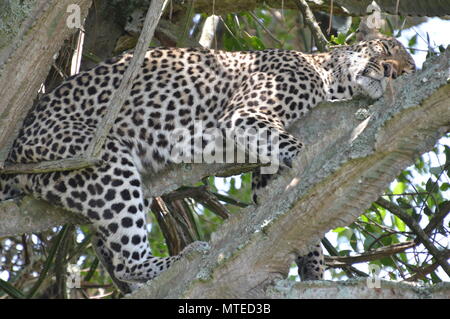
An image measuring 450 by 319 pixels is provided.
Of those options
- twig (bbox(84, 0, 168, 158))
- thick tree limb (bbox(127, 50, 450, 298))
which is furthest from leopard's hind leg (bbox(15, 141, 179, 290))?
thick tree limb (bbox(127, 50, 450, 298))

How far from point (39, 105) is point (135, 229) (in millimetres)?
1290

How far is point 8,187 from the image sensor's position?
5.55m

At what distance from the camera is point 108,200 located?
5273mm

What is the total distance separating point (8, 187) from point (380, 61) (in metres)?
2.99

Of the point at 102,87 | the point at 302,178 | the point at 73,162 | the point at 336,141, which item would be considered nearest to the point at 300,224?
the point at 302,178

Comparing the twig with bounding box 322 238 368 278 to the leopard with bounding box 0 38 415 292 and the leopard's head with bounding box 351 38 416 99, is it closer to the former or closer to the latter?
the leopard with bounding box 0 38 415 292

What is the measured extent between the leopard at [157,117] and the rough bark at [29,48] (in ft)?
1.97

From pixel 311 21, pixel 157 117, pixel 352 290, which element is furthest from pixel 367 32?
pixel 352 290

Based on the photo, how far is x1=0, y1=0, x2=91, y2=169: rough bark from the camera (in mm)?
4824

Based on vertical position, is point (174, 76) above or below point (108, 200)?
above

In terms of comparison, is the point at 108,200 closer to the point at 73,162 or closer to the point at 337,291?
the point at 73,162

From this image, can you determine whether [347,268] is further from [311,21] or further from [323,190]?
[323,190]
